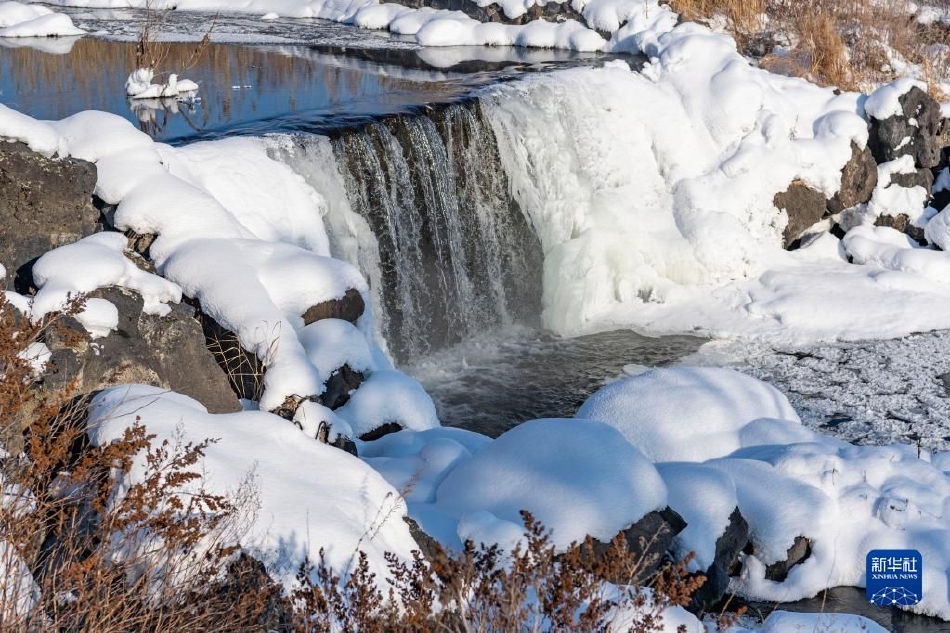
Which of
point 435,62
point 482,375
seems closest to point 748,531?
point 482,375

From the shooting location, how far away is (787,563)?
4.64 meters

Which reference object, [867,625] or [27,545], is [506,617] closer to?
[27,545]

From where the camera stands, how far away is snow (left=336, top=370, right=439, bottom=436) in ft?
16.9

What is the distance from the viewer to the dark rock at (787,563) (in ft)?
15.2

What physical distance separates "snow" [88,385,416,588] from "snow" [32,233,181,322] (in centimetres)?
73

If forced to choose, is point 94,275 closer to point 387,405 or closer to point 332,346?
point 332,346

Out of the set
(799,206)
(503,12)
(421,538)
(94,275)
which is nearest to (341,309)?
(94,275)

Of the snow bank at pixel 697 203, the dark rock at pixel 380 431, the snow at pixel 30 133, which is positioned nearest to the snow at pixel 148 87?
the snow bank at pixel 697 203

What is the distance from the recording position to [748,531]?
4703 millimetres

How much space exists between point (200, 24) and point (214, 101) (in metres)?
5.13

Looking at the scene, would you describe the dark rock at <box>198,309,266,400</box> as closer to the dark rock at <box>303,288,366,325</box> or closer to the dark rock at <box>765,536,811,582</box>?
the dark rock at <box>303,288,366,325</box>

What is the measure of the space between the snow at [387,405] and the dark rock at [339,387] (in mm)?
34

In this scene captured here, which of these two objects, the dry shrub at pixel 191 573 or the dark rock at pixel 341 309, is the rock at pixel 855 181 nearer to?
the dark rock at pixel 341 309

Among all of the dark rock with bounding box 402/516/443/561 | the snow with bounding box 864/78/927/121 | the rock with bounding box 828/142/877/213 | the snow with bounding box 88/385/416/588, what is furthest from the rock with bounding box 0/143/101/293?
the snow with bounding box 864/78/927/121
